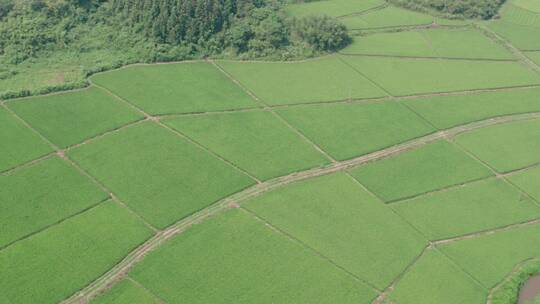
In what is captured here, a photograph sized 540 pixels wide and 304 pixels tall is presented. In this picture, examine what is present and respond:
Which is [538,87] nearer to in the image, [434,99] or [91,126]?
[434,99]

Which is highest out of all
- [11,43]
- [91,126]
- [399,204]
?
[11,43]

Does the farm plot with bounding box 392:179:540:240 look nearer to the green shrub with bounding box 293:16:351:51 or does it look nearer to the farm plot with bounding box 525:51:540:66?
the green shrub with bounding box 293:16:351:51

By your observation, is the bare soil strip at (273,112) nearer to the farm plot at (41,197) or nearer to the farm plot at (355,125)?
the farm plot at (355,125)

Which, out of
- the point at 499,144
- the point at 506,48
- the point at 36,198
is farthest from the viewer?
the point at 506,48

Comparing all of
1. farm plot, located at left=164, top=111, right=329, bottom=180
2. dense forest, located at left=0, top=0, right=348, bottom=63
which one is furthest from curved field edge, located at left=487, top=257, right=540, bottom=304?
dense forest, located at left=0, top=0, right=348, bottom=63

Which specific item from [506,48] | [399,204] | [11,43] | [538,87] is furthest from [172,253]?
[506,48]

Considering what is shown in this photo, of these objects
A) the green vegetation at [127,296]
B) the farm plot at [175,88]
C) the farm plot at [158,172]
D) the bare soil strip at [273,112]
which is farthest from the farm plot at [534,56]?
the green vegetation at [127,296]
